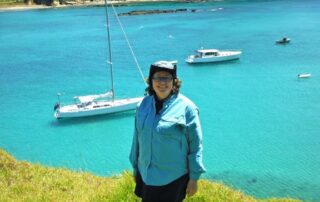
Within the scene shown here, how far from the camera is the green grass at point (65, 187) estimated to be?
6.42 m

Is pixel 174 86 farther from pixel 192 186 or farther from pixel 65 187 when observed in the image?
pixel 65 187

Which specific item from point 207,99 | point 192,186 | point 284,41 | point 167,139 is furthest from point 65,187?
point 284,41

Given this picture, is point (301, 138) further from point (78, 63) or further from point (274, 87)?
→ point (78, 63)

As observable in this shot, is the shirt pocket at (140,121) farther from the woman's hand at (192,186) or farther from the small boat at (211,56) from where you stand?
the small boat at (211,56)

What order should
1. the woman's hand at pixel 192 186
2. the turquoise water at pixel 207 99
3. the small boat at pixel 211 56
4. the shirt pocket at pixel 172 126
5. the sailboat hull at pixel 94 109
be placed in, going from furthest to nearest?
the small boat at pixel 211 56, the sailboat hull at pixel 94 109, the turquoise water at pixel 207 99, the woman's hand at pixel 192 186, the shirt pocket at pixel 172 126

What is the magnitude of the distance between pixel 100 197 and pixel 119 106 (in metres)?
25.6

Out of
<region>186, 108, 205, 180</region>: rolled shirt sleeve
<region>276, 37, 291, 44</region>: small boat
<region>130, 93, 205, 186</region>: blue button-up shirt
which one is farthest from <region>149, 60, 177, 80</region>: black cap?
<region>276, 37, 291, 44</region>: small boat

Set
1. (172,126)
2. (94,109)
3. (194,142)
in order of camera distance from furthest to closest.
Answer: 1. (94,109)
2. (194,142)
3. (172,126)

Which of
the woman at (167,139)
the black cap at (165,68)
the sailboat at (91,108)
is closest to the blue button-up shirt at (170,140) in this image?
the woman at (167,139)

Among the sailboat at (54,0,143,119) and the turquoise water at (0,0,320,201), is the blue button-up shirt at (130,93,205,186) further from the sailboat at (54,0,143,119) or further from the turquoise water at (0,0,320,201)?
the sailboat at (54,0,143,119)

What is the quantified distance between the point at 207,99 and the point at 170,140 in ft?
103

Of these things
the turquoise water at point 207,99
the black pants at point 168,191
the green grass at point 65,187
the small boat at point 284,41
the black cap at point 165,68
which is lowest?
the turquoise water at point 207,99

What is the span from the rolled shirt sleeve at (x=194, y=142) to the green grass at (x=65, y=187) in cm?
198

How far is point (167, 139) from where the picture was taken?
4.27 metres
